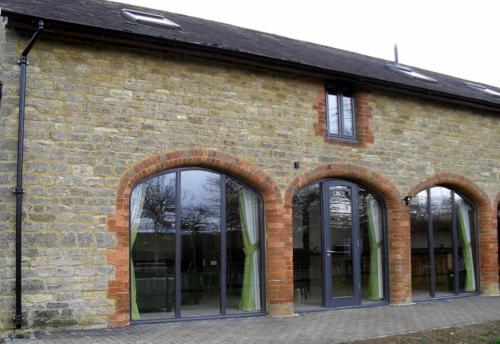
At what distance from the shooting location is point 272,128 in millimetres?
10133

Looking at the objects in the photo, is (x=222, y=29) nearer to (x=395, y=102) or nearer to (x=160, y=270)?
(x=395, y=102)

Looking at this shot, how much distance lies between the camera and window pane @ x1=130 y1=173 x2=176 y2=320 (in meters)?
8.85

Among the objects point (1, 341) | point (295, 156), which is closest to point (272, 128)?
point (295, 156)

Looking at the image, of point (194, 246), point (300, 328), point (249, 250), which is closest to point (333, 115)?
point (249, 250)

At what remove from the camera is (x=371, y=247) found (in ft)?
37.8

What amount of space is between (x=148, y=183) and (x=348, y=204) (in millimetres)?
4190

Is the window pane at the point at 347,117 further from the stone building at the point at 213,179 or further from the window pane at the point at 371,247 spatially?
the window pane at the point at 371,247

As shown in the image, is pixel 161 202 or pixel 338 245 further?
pixel 338 245

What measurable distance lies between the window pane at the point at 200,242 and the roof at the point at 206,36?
7.43ft

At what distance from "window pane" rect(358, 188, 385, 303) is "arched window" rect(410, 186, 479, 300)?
0.81 metres

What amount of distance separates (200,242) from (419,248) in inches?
204

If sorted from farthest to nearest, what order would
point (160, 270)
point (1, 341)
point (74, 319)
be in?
1. point (160, 270)
2. point (74, 319)
3. point (1, 341)

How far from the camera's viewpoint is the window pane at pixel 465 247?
12.9m

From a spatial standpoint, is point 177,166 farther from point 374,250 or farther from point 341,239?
point 374,250
